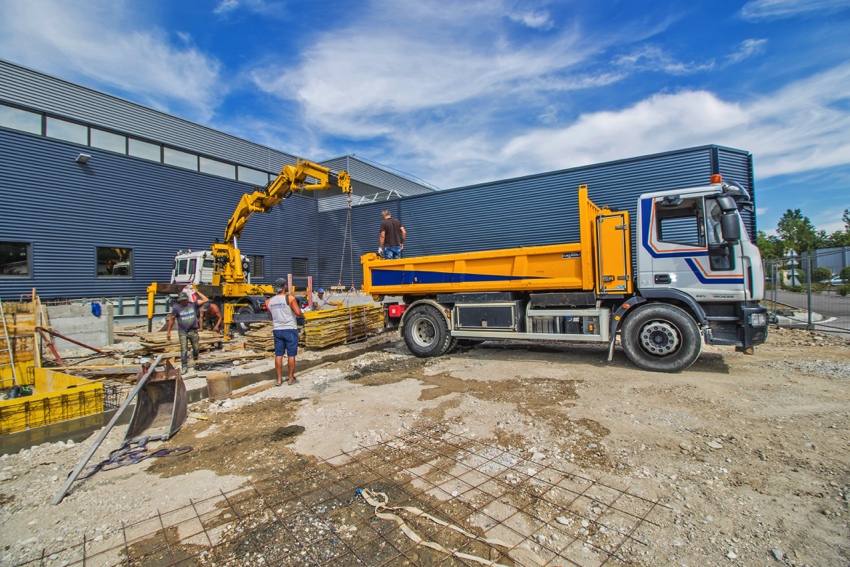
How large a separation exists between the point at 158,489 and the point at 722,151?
50.2 ft

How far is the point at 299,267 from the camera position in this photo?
75.2 ft

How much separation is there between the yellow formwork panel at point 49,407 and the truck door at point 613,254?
296 inches

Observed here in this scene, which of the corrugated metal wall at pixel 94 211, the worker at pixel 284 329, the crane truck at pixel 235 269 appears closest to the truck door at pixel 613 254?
the worker at pixel 284 329

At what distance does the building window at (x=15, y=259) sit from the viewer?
45.3 ft

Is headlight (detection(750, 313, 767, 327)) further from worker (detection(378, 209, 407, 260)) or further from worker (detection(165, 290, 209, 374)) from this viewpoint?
worker (detection(165, 290, 209, 374))

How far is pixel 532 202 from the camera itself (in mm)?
15414

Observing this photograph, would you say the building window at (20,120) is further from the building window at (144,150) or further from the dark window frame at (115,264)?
the dark window frame at (115,264)

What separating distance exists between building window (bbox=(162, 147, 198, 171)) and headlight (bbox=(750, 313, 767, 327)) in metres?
20.8

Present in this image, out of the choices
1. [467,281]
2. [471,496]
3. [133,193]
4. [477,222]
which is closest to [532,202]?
[477,222]

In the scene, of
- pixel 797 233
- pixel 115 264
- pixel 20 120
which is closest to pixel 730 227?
pixel 115 264

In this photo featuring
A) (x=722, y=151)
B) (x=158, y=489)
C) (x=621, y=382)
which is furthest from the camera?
(x=722, y=151)

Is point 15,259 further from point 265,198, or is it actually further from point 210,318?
point 265,198

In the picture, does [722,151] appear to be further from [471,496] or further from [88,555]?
[88,555]

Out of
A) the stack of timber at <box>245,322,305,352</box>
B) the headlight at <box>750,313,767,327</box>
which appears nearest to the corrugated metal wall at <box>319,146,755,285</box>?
the headlight at <box>750,313,767,327</box>
